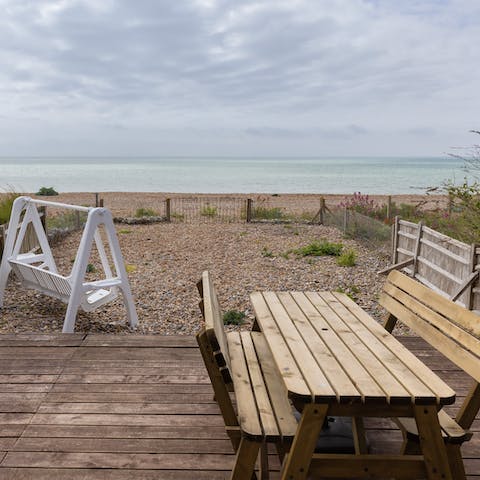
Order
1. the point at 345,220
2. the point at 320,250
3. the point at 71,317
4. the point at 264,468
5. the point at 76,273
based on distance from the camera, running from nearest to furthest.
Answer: the point at 264,468 → the point at 71,317 → the point at 76,273 → the point at 320,250 → the point at 345,220

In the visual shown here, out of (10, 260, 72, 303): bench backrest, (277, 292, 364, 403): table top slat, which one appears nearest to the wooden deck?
(277, 292, 364, 403): table top slat

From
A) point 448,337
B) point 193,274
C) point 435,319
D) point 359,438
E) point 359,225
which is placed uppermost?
point 435,319

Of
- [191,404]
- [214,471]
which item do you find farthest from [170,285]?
[214,471]

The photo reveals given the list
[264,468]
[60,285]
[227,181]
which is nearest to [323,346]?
[264,468]

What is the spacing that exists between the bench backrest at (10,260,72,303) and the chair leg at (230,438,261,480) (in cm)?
349

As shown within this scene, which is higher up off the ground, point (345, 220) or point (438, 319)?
point (438, 319)

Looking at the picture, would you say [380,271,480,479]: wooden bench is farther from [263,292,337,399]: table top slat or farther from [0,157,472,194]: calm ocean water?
[0,157,472,194]: calm ocean water

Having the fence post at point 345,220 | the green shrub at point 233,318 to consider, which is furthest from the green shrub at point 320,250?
the green shrub at point 233,318

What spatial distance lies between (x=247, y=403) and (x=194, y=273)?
6.74 meters

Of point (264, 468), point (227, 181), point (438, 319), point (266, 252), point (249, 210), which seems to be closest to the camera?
point (264, 468)

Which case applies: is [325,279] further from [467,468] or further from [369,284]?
[467,468]

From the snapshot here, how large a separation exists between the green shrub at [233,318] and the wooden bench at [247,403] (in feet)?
10.7

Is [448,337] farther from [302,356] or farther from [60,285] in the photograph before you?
[60,285]

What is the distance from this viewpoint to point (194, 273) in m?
8.99
